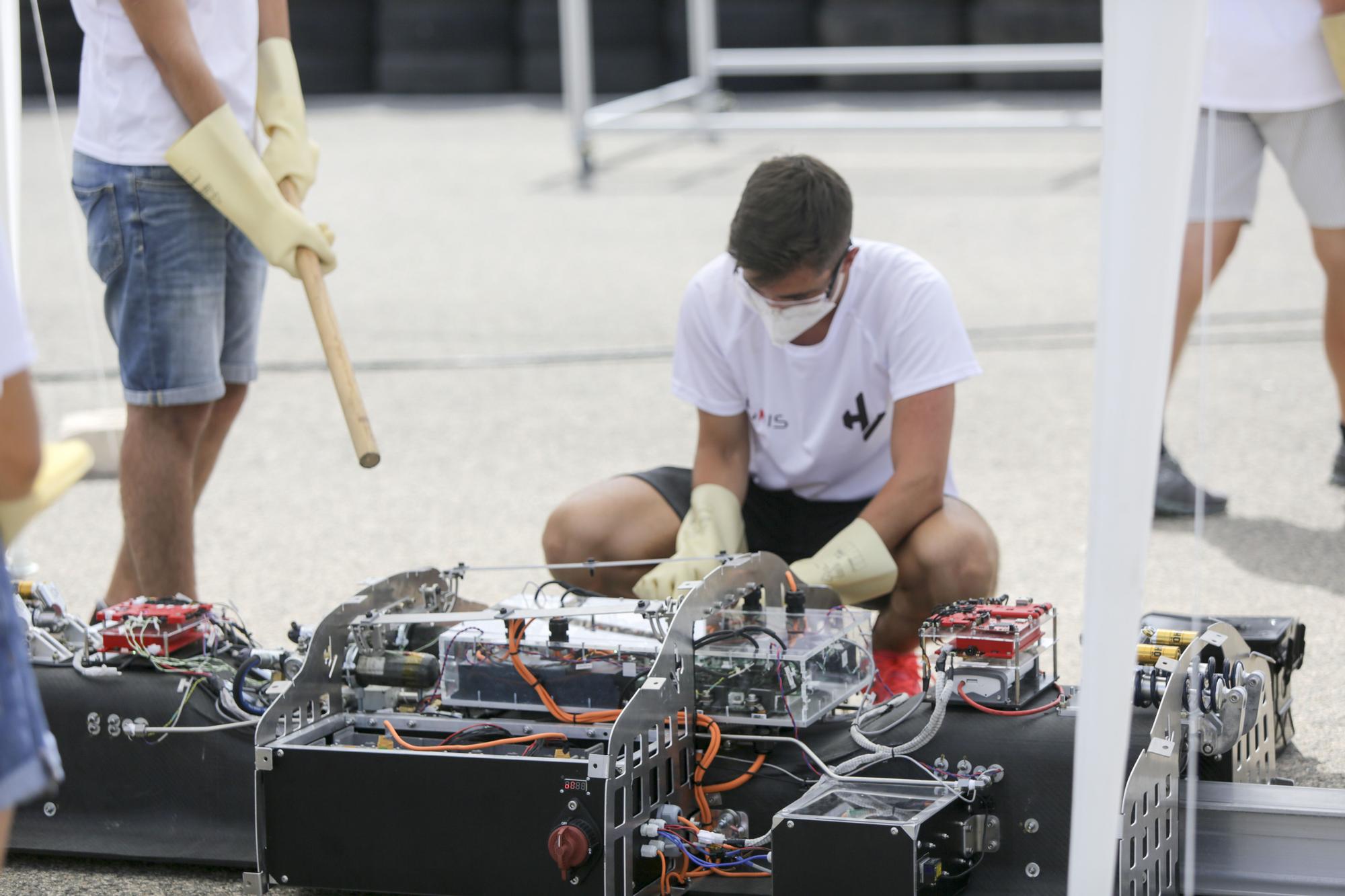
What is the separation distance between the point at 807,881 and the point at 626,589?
1025 millimetres

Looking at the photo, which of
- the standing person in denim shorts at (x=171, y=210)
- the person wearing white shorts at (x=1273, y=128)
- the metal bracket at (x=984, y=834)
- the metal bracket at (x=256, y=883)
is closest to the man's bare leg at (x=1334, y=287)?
the person wearing white shorts at (x=1273, y=128)

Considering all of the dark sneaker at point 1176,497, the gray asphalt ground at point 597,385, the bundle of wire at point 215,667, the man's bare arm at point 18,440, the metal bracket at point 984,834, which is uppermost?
the man's bare arm at point 18,440

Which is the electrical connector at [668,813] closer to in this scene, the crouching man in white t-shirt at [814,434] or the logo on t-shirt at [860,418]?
the crouching man in white t-shirt at [814,434]

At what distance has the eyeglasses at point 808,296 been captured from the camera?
2834mm

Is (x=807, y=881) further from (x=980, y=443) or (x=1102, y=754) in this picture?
(x=980, y=443)

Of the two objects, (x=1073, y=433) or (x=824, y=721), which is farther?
(x=1073, y=433)


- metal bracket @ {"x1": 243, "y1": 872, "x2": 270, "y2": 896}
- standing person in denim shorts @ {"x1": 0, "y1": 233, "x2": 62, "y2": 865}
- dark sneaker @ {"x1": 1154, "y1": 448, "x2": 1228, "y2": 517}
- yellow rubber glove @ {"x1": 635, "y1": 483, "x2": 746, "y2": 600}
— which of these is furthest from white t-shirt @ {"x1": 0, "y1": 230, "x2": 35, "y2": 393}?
dark sneaker @ {"x1": 1154, "y1": 448, "x2": 1228, "y2": 517}

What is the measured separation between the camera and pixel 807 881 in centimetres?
206

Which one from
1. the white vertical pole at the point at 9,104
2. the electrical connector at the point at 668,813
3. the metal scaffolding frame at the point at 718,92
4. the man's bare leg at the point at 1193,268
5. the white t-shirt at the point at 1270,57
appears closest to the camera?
the electrical connector at the point at 668,813

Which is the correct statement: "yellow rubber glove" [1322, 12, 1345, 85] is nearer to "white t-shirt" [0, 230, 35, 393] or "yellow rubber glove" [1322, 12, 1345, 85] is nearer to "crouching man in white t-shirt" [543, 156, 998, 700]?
"crouching man in white t-shirt" [543, 156, 998, 700]

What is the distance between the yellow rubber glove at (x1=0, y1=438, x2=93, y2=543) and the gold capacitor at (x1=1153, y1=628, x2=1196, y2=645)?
1533mm

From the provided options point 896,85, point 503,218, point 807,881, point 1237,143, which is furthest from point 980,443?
point 896,85

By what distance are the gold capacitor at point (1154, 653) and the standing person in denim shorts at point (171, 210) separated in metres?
1.55

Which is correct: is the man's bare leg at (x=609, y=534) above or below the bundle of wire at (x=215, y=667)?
above
